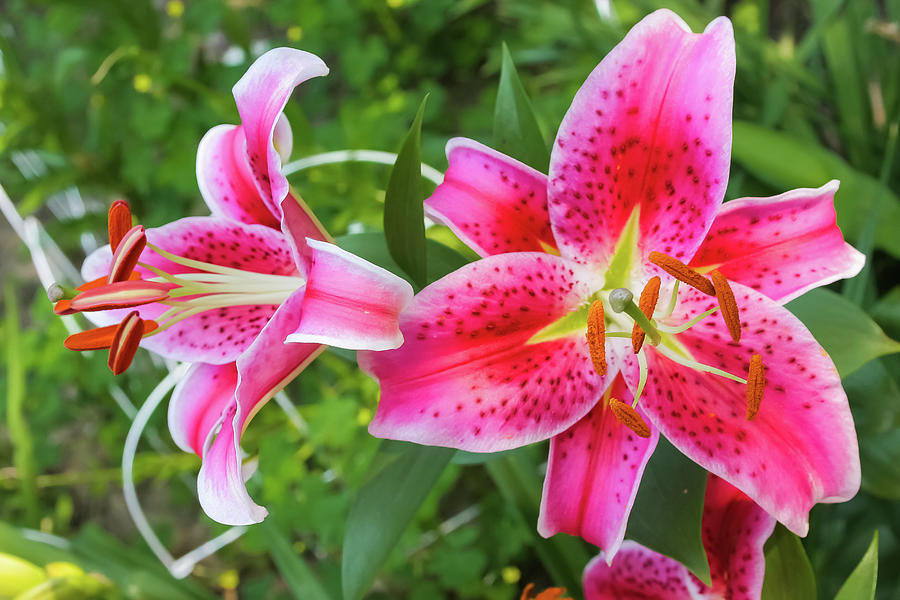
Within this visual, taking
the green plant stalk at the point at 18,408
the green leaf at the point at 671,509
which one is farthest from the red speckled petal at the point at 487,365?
the green plant stalk at the point at 18,408

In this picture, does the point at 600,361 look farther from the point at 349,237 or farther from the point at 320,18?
the point at 320,18

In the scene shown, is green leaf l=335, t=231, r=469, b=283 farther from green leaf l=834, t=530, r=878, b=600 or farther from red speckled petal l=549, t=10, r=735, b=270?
green leaf l=834, t=530, r=878, b=600

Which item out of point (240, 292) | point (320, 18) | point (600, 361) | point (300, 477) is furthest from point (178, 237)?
point (320, 18)

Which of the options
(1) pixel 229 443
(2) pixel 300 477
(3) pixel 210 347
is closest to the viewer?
(1) pixel 229 443

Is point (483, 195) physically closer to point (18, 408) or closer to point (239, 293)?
point (239, 293)

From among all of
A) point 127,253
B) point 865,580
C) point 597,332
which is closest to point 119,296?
point 127,253

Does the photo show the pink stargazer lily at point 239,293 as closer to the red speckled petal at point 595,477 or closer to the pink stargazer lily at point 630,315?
the pink stargazer lily at point 630,315
